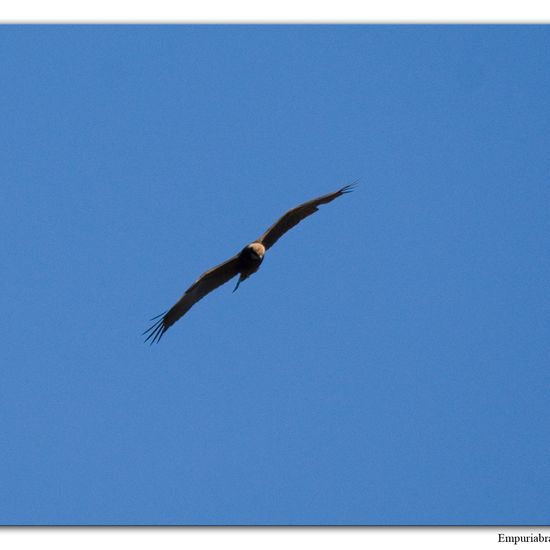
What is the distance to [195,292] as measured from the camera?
2020 centimetres

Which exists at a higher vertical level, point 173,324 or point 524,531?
point 173,324

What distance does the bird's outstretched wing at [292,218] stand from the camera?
1923cm

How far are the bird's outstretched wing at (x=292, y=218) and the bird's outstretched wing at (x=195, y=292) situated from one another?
2.19 ft

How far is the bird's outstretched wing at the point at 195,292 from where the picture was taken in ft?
65.1

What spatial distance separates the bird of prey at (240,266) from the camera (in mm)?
19266

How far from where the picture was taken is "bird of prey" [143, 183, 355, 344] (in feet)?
63.2

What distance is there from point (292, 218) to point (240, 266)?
45.2 inches
